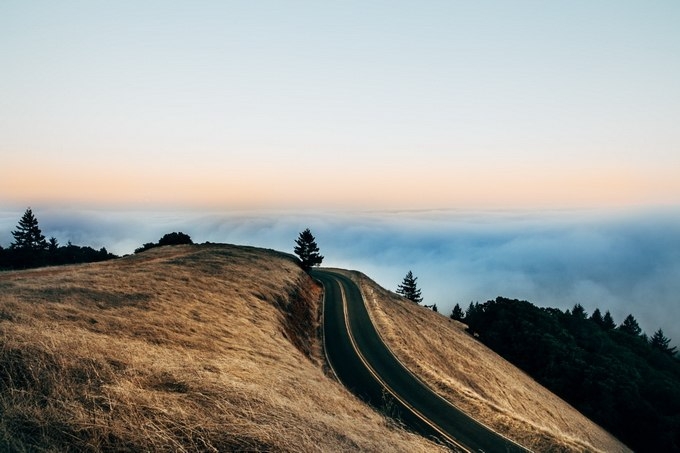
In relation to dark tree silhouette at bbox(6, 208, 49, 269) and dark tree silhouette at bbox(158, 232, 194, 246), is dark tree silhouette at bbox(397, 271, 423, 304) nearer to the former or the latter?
dark tree silhouette at bbox(158, 232, 194, 246)

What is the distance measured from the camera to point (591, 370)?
169 feet

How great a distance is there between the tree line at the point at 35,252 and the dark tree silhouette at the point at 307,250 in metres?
40.7

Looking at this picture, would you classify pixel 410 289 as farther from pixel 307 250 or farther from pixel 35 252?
pixel 35 252

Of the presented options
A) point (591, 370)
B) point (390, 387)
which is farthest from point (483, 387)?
point (591, 370)

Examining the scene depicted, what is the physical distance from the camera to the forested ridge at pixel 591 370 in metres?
45.4

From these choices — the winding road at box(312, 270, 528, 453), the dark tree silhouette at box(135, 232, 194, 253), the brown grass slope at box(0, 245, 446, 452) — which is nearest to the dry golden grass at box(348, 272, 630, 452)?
the winding road at box(312, 270, 528, 453)

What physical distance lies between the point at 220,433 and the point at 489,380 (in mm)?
34282

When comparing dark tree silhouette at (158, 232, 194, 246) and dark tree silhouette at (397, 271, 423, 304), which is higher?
dark tree silhouette at (158, 232, 194, 246)

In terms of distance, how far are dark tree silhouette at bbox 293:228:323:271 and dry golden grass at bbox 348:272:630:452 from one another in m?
15.4

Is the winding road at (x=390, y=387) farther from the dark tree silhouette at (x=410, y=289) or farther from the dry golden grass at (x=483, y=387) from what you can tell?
the dark tree silhouette at (x=410, y=289)

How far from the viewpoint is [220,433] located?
7695mm

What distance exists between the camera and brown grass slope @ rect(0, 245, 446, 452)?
7.30m

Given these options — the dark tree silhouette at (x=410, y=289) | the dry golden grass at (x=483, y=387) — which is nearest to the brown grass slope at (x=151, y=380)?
the dry golden grass at (x=483, y=387)

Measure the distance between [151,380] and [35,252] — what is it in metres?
78.2
